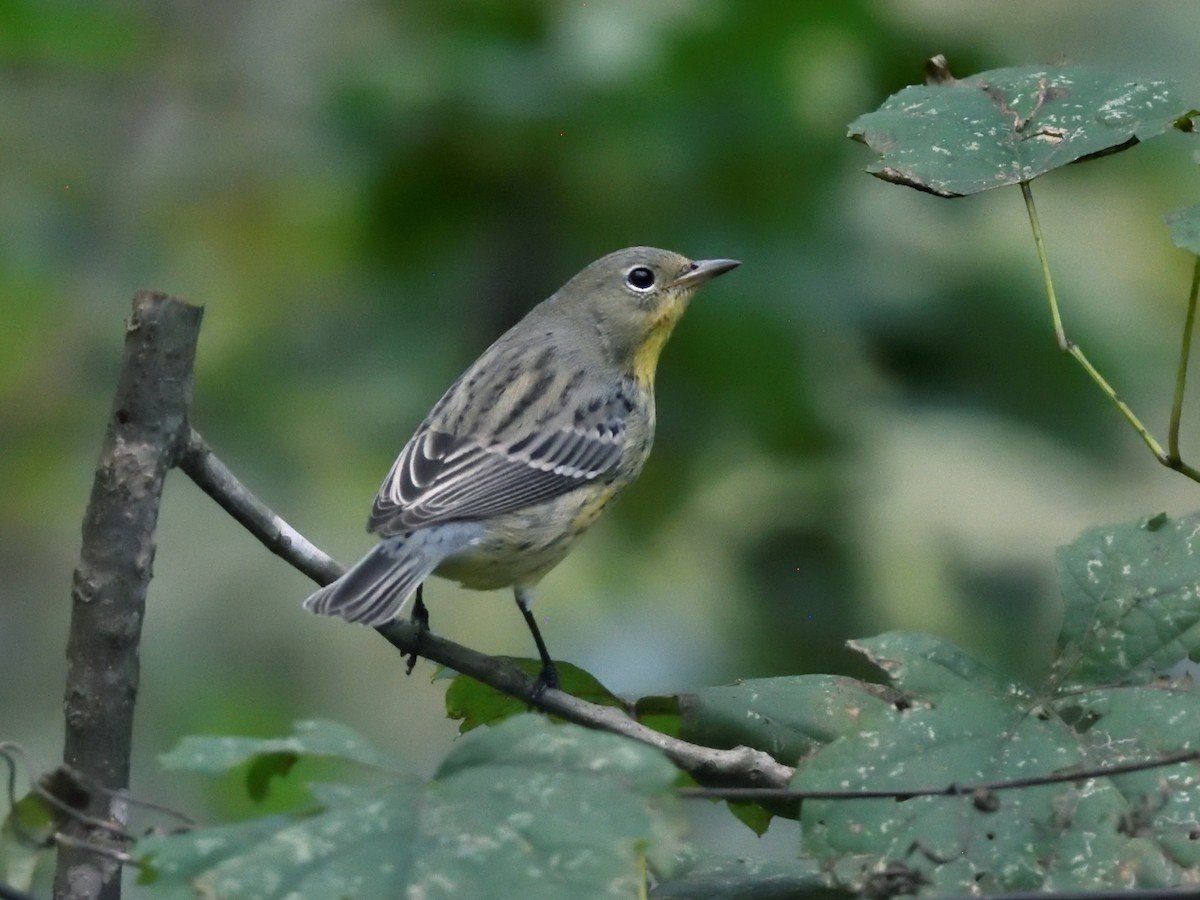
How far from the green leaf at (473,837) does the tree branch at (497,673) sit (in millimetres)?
875

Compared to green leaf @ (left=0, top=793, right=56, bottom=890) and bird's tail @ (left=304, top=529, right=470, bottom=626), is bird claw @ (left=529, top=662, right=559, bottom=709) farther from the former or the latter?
green leaf @ (left=0, top=793, right=56, bottom=890)

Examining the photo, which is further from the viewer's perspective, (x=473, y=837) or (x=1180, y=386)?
(x=1180, y=386)

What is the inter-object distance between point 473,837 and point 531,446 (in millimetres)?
2970

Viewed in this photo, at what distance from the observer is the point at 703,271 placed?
5.03 meters

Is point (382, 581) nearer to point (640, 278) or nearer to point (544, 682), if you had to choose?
point (544, 682)

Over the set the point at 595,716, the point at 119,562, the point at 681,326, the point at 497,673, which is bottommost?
the point at 595,716

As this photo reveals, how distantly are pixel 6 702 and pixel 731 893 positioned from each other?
4.17 m

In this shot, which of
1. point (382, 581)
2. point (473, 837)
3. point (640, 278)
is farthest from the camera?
point (640, 278)

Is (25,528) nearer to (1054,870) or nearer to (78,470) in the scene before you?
(78,470)

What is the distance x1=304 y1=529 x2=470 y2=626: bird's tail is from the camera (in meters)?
3.34

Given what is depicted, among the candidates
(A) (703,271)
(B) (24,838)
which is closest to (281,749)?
(B) (24,838)

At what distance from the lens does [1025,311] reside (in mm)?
5094

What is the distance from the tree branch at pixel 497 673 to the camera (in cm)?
270

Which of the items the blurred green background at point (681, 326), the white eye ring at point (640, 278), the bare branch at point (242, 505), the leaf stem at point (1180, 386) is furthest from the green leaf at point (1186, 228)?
the white eye ring at point (640, 278)
